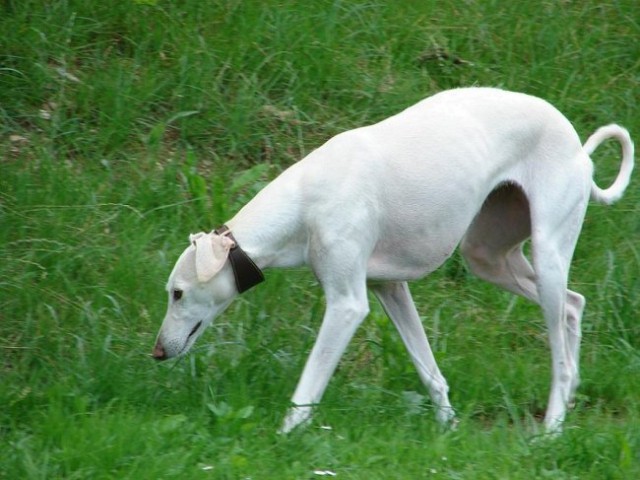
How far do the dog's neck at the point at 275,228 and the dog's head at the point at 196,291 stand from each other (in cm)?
11

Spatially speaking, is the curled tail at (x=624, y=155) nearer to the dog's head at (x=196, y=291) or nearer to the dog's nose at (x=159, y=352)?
the dog's head at (x=196, y=291)

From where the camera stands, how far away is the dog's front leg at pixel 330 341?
17.7 ft

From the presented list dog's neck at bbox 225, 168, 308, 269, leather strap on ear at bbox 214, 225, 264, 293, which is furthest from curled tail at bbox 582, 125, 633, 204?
leather strap on ear at bbox 214, 225, 264, 293

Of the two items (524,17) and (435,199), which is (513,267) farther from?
(524,17)

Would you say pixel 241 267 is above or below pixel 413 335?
above

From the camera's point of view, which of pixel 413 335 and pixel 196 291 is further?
pixel 413 335

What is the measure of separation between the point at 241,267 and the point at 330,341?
0.50m

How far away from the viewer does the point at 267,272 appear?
6.81m

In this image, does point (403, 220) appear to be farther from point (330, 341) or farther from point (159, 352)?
point (159, 352)

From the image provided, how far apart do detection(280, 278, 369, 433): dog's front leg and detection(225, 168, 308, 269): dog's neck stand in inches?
10.2

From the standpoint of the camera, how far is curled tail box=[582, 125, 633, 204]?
6285mm

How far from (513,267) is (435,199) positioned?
3.11 feet

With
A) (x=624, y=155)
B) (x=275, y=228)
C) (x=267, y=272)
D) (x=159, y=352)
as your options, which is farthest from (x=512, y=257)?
(x=159, y=352)

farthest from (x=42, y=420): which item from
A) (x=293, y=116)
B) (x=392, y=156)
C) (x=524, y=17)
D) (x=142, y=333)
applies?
(x=524, y=17)
